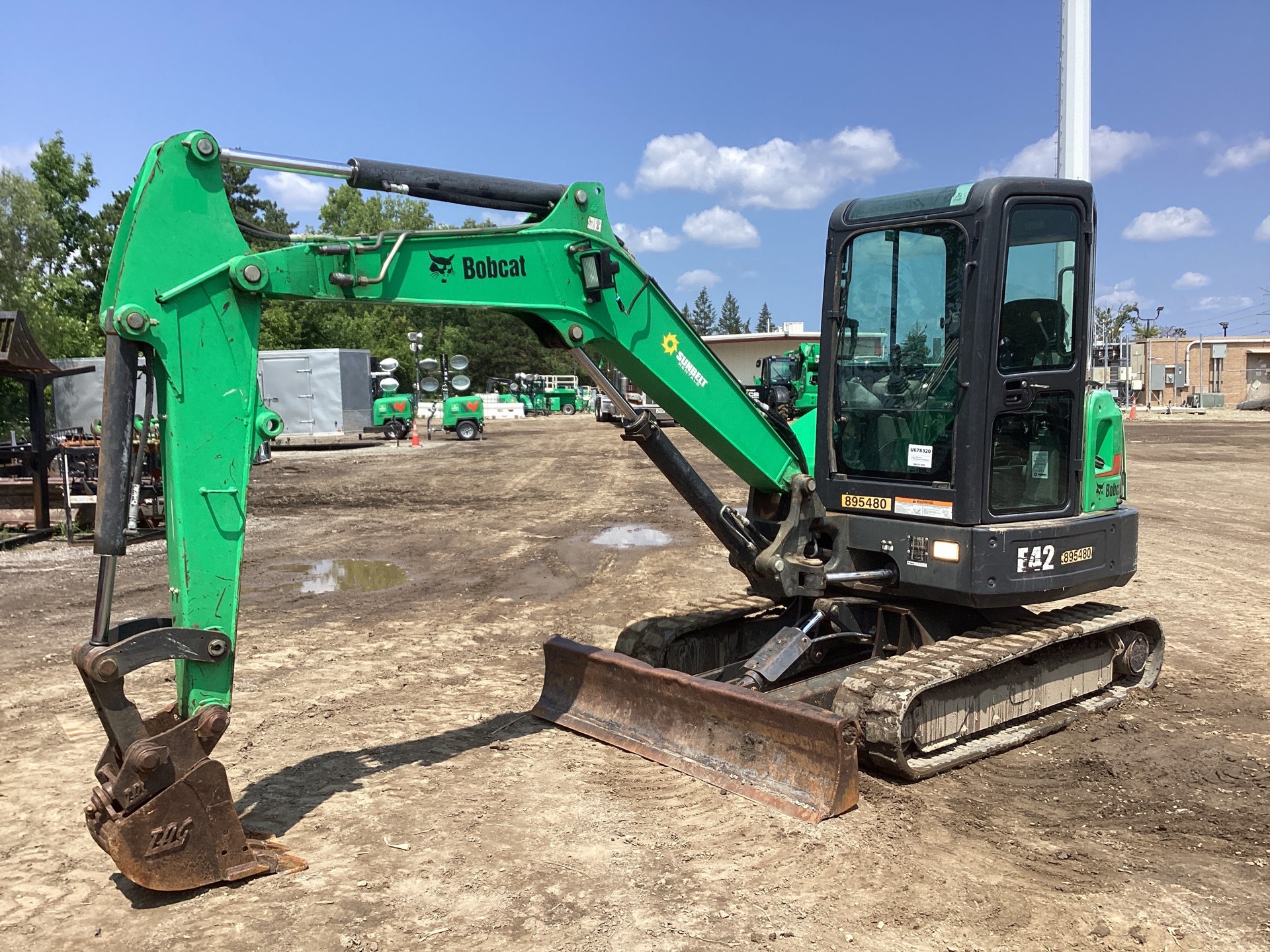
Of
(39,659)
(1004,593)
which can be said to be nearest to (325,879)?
(1004,593)

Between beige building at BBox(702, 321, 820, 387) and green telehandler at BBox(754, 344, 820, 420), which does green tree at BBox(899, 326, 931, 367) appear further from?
beige building at BBox(702, 321, 820, 387)

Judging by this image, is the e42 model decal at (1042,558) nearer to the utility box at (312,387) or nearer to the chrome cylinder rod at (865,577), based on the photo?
the chrome cylinder rod at (865,577)

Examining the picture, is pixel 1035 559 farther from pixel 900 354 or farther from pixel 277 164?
pixel 277 164

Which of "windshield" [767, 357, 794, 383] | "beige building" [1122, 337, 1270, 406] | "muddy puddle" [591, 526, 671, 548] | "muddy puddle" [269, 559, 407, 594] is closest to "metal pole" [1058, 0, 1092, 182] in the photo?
"muddy puddle" [591, 526, 671, 548]

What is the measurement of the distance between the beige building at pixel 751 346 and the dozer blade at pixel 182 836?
219ft

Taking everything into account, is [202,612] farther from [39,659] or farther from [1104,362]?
[1104,362]

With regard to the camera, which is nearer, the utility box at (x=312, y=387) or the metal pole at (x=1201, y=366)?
the utility box at (x=312, y=387)

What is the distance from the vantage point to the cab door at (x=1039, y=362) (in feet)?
18.9

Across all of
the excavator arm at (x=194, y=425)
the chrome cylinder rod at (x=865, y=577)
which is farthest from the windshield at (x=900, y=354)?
the excavator arm at (x=194, y=425)

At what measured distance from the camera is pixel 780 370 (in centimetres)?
3181

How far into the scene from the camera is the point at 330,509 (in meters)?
17.8

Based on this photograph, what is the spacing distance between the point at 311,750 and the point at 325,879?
5.79 feet

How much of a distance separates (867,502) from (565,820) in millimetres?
2559

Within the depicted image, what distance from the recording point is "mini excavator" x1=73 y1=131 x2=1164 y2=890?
13.7 feet
